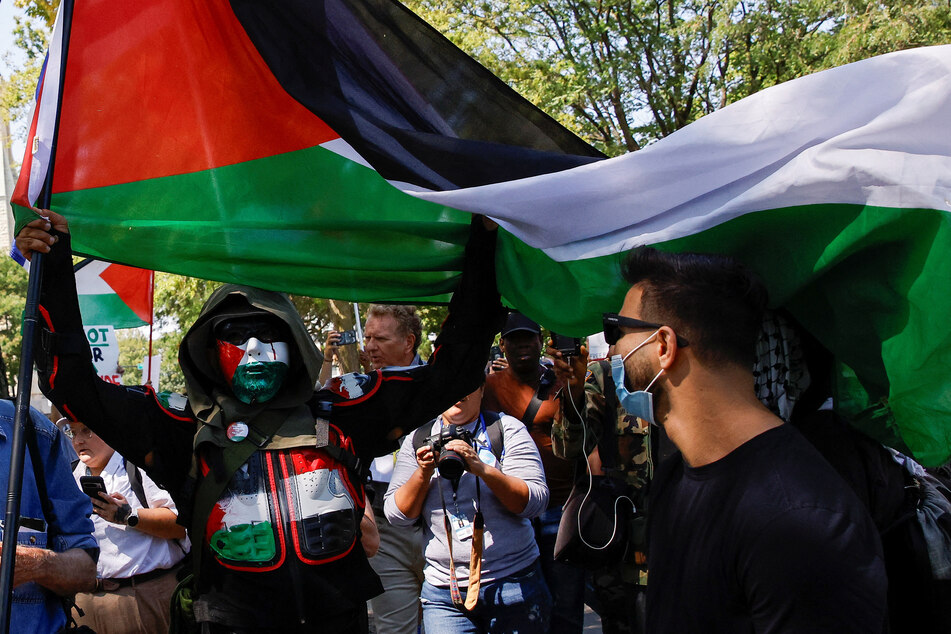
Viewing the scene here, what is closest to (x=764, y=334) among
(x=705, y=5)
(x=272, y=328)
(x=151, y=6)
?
(x=272, y=328)

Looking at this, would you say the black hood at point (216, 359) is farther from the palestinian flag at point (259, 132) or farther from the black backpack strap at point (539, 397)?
the black backpack strap at point (539, 397)

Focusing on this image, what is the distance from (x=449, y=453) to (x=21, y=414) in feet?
5.94

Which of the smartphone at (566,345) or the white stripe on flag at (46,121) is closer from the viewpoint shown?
the white stripe on flag at (46,121)

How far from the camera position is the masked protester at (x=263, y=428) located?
3002mm

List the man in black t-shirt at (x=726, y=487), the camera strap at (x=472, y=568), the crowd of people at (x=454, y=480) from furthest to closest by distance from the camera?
the camera strap at (x=472, y=568), the crowd of people at (x=454, y=480), the man in black t-shirt at (x=726, y=487)

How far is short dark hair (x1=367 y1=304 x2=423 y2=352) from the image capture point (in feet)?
16.8

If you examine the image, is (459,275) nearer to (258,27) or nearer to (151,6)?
(258,27)

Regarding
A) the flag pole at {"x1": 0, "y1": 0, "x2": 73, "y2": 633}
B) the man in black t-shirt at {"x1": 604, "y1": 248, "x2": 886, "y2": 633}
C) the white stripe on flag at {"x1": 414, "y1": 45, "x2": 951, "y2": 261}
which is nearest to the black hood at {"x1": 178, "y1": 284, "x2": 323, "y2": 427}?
the flag pole at {"x1": 0, "y1": 0, "x2": 73, "y2": 633}

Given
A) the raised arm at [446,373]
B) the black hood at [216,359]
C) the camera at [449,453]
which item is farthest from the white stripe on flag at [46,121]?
the camera at [449,453]

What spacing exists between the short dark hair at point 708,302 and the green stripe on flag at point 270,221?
1151mm

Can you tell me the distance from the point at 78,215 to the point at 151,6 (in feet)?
2.74

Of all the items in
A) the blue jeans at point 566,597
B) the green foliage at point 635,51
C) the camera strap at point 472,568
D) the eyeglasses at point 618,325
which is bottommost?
the blue jeans at point 566,597

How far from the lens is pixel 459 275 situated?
3.50 meters

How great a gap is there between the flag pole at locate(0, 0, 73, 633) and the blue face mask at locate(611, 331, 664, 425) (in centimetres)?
162
